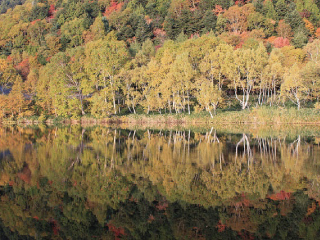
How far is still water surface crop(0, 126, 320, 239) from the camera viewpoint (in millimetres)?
7816

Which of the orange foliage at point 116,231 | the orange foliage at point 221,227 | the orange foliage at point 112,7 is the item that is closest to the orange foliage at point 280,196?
the orange foliage at point 221,227

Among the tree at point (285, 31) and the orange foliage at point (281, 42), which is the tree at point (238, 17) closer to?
the tree at point (285, 31)

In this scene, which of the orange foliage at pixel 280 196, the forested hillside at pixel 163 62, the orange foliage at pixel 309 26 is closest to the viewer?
the orange foliage at pixel 280 196

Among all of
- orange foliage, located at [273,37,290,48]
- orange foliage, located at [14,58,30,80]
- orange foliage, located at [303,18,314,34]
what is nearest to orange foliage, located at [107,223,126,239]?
orange foliage, located at [273,37,290,48]

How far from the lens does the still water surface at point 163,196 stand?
7816mm

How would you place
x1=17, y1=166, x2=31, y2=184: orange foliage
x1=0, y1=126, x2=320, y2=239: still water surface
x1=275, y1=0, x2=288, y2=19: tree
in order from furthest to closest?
x1=275, y1=0, x2=288, y2=19: tree < x1=17, y1=166, x2=31, y2=184: orange foliage < x1=0, y1=126, x2=320, y2=239: still water surface

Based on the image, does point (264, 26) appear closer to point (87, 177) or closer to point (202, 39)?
point (202, 39)

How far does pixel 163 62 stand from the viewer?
49844 mm

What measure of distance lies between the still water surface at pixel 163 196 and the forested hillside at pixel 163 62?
26.9 meters

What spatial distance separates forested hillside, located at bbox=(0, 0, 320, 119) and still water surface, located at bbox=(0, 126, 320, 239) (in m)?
26.9

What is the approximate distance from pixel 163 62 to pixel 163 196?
136 feet

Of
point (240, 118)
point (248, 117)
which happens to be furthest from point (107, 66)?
point (248, 117)

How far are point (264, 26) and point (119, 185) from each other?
281 feet

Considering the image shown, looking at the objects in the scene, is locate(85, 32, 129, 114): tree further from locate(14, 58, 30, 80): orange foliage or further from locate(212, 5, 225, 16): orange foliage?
locate(212, 5, 225, 16): orange foliage
